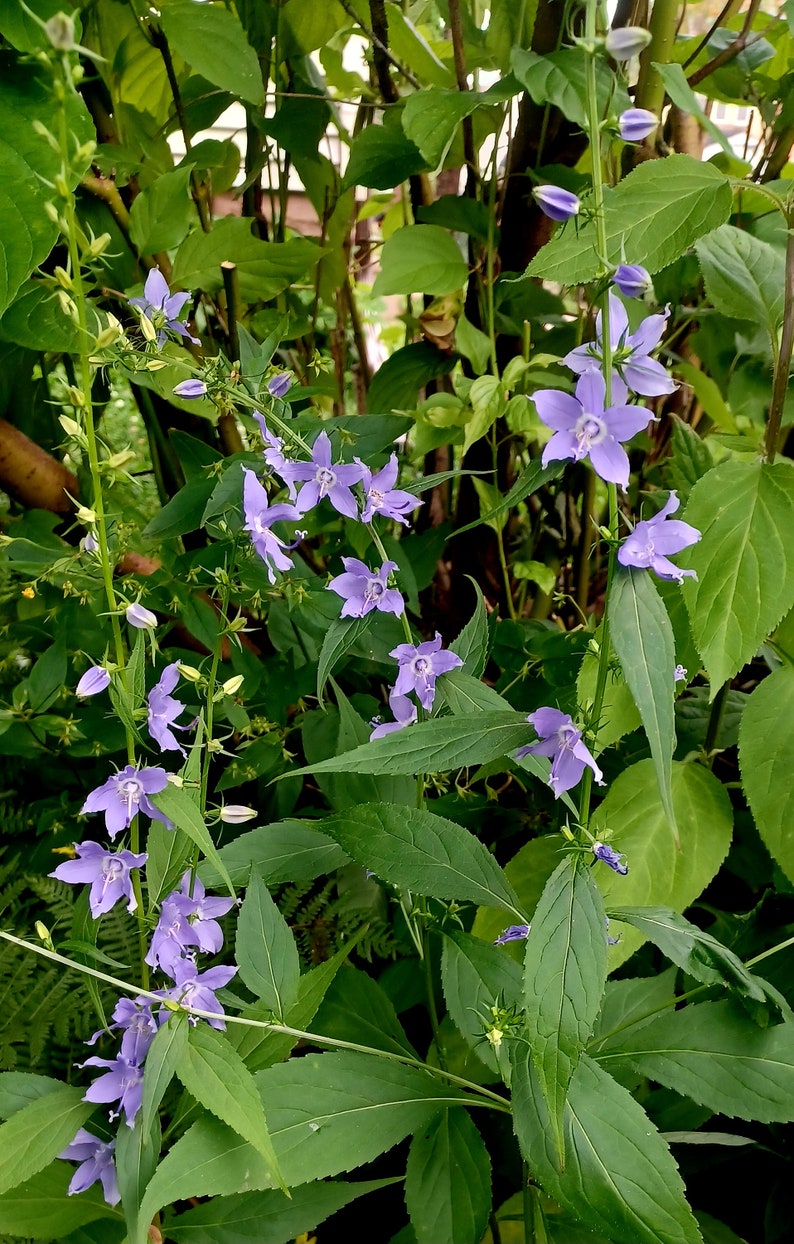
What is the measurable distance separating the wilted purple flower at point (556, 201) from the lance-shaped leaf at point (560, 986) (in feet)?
1.13

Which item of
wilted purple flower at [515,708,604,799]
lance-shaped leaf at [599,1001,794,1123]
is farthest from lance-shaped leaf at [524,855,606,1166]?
lance-shaped leaf at [599,1001,794,1123]

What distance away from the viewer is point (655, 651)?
14.9 inches

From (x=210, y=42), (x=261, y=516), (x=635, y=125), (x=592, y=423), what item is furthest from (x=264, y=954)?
(x=210, y=42)

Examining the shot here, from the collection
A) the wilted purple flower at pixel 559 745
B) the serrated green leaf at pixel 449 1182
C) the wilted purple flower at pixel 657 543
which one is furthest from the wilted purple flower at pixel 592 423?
the serrated green leaf at pixel 449 1182

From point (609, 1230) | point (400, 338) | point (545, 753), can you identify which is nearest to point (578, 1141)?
point (609, 1230)

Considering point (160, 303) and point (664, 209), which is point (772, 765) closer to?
point (664, 209)

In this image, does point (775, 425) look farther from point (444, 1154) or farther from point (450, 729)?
point (444, 1154)

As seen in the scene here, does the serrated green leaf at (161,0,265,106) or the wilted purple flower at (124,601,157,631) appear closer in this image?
A: the wilted purple flower at (124,601,157,631)

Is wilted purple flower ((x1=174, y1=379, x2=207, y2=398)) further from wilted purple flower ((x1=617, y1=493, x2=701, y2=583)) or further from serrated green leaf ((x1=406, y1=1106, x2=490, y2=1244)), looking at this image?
serrated green leaf ((x1=406, y1=1106, x2=490, y2=1244))

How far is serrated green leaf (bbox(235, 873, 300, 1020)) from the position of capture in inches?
21.3

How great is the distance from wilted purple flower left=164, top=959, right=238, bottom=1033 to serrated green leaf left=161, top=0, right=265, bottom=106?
659mm

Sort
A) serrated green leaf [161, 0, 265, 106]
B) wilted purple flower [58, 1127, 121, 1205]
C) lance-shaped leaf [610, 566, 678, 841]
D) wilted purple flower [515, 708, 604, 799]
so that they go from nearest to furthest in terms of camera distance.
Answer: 1. lance-shaped leaf [610, 566, 678, 841]
2. wilted purple flower [515, 708, 604, 799]
3. wilted purple flower [58, 1127, 121, 1205]
4. serrated green leaf [161, 0, 265, 106]

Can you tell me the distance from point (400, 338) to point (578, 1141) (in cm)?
123

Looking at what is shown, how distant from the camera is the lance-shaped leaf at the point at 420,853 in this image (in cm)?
52
